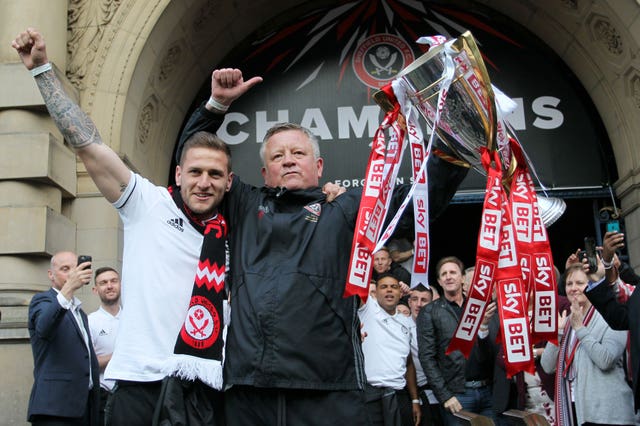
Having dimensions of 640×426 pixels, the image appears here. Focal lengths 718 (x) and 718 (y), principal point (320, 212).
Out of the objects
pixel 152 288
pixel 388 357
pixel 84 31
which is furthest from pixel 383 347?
pixel 84 31

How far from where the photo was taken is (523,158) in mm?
3283

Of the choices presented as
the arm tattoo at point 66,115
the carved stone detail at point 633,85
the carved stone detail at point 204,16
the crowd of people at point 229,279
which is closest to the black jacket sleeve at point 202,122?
the crowd of people at point 229,279

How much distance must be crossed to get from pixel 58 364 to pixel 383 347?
2752mm

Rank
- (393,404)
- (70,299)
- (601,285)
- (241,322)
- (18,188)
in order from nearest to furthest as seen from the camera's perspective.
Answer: (241,322), (601,285), (70,299), (393,404), (18,188)

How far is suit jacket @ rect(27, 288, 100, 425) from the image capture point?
5.51 m

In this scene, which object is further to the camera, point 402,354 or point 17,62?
point 17,62

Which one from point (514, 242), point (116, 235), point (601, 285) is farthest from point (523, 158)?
point (116, 235)

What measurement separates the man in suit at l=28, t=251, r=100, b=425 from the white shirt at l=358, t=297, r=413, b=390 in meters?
2.29

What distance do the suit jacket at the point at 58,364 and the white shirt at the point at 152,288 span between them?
107 inches

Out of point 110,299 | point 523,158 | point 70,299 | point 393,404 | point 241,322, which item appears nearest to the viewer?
point 241,322

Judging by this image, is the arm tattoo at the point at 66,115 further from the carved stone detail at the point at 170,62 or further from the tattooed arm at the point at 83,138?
the carved stone detail at the point at 170,62

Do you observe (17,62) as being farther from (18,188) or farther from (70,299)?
(70,299)

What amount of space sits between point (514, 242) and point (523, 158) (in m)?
0.45

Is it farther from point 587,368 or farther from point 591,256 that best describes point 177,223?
point 587,368
